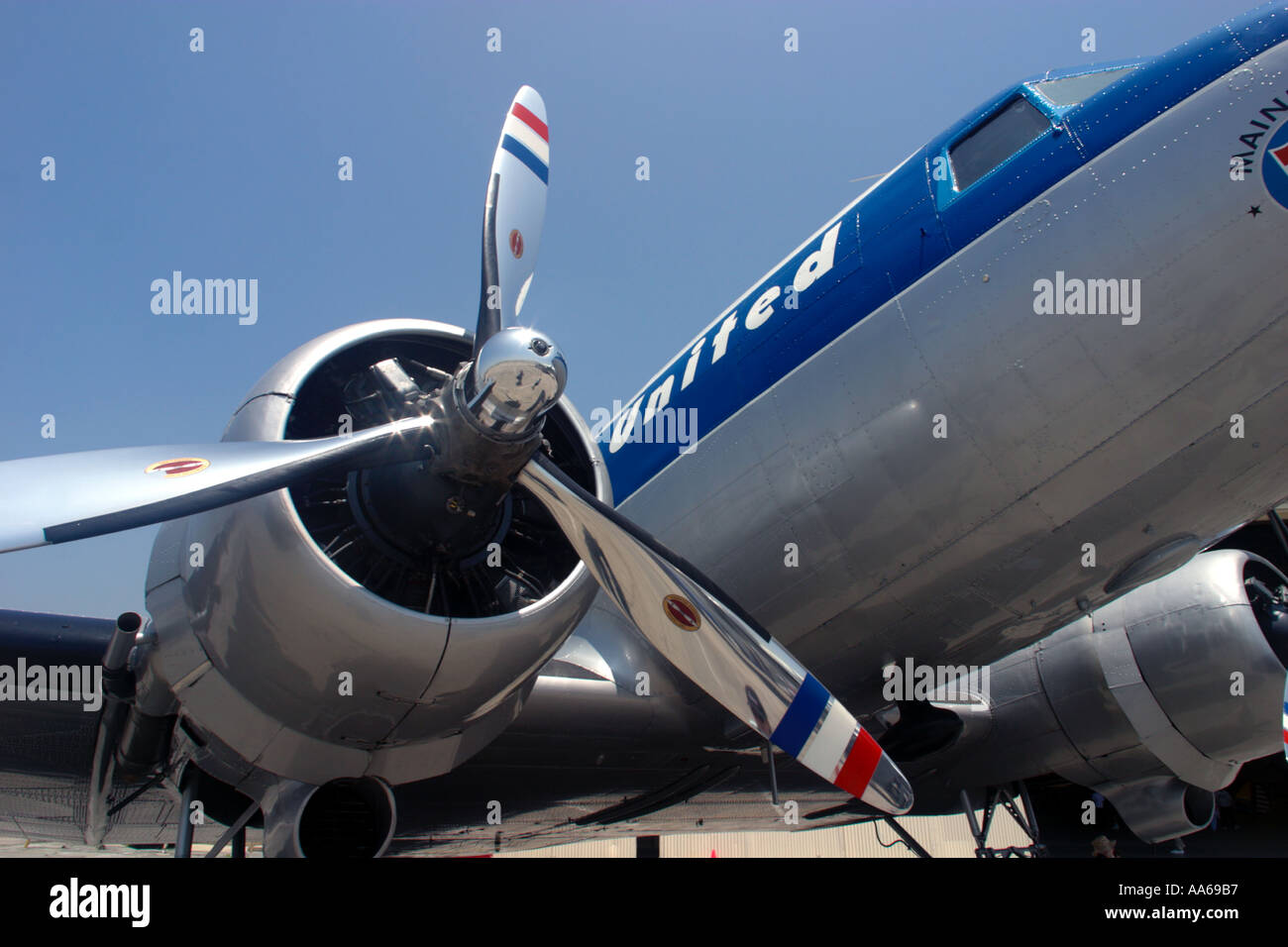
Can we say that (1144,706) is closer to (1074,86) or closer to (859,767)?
(859,767)

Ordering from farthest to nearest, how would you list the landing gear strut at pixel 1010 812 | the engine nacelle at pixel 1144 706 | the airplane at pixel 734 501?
1. the landing gear strut at pixel 1010 812
2. the engine nacelle at pixel 1144 706
3. the airplane at pixel 734 501

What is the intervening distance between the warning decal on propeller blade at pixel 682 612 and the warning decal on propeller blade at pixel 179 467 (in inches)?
84.8

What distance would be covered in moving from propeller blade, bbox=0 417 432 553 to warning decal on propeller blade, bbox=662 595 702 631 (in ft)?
4.51

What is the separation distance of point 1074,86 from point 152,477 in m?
5.20

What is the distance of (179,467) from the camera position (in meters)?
3.96

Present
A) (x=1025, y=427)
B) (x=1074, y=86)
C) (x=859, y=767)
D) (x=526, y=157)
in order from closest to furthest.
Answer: (x=859, y=767) → (x=1025, y=427) → (x=1074, y=86) → (x=526, y=157)

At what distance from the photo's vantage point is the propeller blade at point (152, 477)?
3.37 m

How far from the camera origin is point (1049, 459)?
4.85 metres

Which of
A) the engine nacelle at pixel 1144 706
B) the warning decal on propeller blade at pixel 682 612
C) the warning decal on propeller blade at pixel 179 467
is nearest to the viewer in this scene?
the warning decal on propeller blade at pixel 179 467

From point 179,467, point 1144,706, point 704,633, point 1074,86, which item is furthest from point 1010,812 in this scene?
point 179,467

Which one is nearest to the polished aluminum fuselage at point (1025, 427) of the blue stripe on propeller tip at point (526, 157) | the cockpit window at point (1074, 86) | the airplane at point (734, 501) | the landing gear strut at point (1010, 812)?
the airplane at point (734, 501)

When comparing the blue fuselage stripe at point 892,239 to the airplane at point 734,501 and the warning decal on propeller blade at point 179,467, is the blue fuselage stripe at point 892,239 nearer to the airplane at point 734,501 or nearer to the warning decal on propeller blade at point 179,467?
the airplane at point 734,501

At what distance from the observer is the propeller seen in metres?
3.70

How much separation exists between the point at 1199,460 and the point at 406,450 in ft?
12.7
